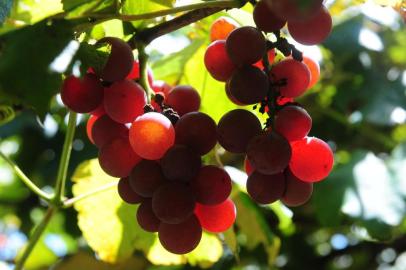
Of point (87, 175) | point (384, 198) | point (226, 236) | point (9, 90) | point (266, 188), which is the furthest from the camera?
point (384, 198)

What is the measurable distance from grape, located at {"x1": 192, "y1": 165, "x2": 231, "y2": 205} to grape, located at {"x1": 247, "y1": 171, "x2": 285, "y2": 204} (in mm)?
35

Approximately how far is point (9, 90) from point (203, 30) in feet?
2.20

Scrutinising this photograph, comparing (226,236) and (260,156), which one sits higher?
(260,156)

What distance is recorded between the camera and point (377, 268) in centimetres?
233

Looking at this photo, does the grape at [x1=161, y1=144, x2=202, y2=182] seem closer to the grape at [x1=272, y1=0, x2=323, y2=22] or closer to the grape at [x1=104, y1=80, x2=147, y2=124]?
the grape at [x1=104, y1=80, x2=147, y2=124]

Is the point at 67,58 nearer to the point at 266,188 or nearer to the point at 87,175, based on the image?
the point at 266,188

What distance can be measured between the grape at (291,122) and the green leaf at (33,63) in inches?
11.0

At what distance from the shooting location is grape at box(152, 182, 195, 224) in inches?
Answer: 31.2

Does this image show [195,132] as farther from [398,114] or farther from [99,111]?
[398,114]

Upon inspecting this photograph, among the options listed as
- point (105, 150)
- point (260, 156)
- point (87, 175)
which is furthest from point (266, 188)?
point (87, 175)

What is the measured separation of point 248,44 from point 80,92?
226 millimetres

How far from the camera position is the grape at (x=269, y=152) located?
0.77m

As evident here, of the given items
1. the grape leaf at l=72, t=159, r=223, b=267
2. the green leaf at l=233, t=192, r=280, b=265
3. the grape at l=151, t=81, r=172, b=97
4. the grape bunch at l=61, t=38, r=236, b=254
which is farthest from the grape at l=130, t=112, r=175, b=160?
the green leaf at l=233, t=192, r=280, b=265

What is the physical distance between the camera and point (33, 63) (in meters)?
0.70
